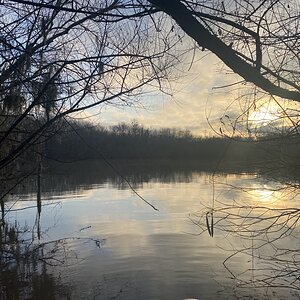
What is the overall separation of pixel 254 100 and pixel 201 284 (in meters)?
5.89

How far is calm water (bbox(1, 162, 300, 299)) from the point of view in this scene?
6.45 metres

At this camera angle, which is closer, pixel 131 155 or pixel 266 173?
pixel 266 173

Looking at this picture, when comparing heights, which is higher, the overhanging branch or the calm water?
the overhanging branch

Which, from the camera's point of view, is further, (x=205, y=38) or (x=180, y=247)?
(x=180, y=247)

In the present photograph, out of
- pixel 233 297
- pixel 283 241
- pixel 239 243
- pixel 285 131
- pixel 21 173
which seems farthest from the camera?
pixel 239 243

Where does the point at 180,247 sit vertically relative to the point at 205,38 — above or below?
below

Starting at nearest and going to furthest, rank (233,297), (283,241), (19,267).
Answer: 1. (233,297)
2. (19,267)
3. (283,241)

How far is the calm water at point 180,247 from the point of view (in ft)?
21.1

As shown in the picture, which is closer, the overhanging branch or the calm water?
the overhanging branch

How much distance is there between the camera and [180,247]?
40.8 ft

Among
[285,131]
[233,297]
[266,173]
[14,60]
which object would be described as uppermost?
[14,60]

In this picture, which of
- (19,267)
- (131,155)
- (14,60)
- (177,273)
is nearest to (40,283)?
(19,267)

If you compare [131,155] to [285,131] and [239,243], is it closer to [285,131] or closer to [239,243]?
[239,243]

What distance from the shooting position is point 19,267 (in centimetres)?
1045
